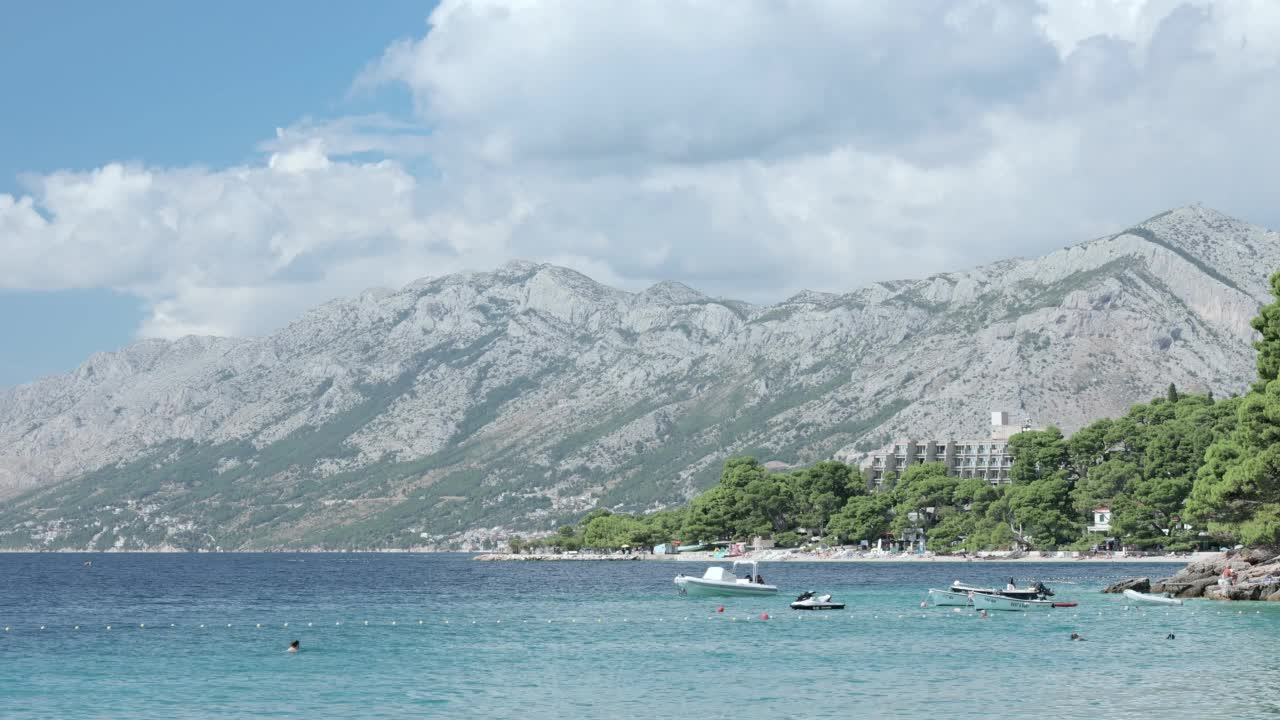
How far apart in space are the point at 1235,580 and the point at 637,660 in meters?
61.7

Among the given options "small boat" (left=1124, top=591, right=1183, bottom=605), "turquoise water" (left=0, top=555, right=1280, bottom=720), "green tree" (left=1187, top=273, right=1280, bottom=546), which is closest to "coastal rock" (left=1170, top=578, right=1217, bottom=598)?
"green tree" (left=1187, top=273, right=1280, bottom=546)

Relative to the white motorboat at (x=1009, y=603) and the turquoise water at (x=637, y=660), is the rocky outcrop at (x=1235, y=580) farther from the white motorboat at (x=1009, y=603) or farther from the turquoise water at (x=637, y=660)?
the white motorboat at (x=1009, y=603)

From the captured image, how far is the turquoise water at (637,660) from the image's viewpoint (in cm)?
5266

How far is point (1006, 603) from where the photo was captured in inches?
4090

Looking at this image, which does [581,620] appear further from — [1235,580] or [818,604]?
[1235,580]

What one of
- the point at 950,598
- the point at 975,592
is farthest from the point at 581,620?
the point at 975,592

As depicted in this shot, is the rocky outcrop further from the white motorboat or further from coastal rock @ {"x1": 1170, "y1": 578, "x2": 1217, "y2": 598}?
the white motorboat

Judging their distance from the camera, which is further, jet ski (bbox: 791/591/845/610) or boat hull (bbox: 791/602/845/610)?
jet ski (bbox: 791/591/845/610)

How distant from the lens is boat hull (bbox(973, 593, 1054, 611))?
102938mm

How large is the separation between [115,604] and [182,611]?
1811cm

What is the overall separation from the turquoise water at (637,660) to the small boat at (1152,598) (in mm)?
1541

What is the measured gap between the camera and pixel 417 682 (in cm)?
6075

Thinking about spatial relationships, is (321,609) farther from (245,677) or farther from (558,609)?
(245,677)

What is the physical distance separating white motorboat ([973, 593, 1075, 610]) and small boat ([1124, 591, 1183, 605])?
5.60 metres
